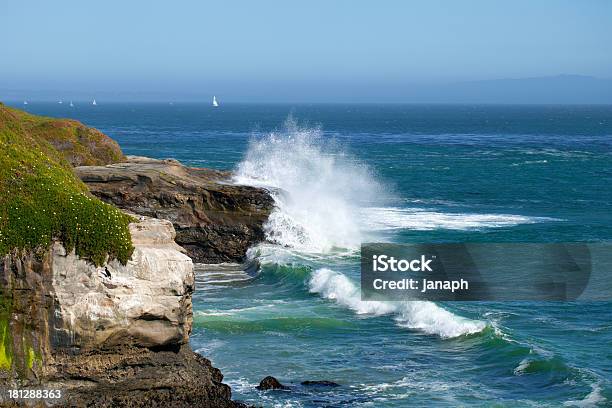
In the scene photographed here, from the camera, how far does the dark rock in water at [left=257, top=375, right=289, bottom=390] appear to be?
2533 centimetres

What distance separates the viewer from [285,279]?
3912cm

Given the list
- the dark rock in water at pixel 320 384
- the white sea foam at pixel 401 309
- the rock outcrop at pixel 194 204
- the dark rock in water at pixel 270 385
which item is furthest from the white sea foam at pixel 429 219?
the dark rock in water at pixel 270 385

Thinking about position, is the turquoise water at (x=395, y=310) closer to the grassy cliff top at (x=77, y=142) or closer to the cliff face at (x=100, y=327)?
the cliff face at (x=100, y=327)

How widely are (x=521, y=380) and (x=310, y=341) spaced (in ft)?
21.1

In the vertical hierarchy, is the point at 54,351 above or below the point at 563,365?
above

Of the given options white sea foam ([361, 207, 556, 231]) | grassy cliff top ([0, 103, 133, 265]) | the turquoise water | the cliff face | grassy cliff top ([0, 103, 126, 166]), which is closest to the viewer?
the cliff face

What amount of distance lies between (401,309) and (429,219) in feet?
75.7

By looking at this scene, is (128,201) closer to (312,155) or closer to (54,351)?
(54,351)

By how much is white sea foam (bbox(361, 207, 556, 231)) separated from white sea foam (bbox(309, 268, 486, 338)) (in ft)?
48.1

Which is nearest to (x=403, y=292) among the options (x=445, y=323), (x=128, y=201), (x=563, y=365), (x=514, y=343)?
(x=445, y=323)

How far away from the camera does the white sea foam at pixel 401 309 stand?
31.5 meters

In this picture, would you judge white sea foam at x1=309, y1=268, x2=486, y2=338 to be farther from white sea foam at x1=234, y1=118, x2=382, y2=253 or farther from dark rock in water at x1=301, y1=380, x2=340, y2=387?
white sea foam at x1=234, y1=118, x2=382, y2=253

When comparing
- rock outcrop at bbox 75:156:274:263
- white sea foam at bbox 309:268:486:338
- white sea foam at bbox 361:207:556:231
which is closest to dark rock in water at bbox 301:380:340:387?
white sea foam at bbox 309:268:486:338

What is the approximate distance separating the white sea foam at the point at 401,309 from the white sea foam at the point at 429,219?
14648 millimetres
